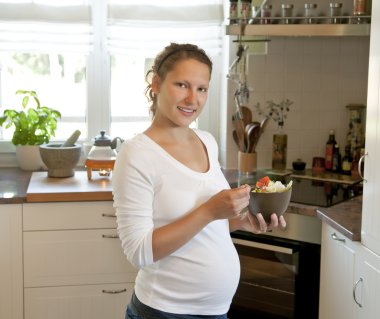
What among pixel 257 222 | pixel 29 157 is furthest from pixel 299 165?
pixel 257 222

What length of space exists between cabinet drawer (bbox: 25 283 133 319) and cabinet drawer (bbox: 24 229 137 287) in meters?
0.03

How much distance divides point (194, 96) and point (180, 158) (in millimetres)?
153

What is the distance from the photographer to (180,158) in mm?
1533

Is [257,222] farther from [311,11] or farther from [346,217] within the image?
[311,11]

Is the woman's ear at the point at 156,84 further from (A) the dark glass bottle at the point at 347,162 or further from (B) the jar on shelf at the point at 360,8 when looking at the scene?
(A) the dark glass bottle at the point at 347,162

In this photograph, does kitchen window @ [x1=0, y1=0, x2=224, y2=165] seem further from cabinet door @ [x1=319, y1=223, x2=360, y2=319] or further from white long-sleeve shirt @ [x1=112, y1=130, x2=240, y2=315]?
white long-sleeve shirt @ [x1=112, y1=130, x2=240, y2=315]

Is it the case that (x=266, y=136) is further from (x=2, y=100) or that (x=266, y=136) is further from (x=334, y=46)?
(x=2, y=100)

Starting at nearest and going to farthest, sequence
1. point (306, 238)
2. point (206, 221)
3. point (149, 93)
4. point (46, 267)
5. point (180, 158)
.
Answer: point (206, 221) < point (180, 158) < point (149, 93) < point (306, 238) < point (46, 267)

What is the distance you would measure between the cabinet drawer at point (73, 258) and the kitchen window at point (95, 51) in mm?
914

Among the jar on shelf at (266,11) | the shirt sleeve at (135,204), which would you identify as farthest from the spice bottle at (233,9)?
the shirt sleeve at (135,204)

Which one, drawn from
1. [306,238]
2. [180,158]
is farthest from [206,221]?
[306,238]

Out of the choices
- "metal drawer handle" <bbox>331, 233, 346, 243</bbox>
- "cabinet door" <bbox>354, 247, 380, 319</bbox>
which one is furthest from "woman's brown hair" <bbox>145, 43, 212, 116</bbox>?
"metal drawer handle" <bbox>331, 233, 346, 243</bbox>

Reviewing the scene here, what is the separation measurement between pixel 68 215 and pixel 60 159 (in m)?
0.39

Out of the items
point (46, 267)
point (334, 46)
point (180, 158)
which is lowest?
point (46, 267)
